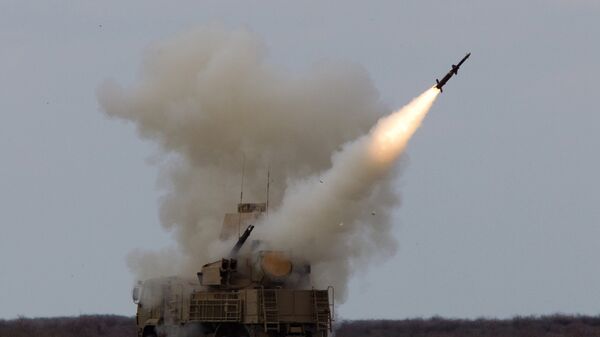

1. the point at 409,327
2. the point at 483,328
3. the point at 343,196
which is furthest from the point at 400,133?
the point at 409,327

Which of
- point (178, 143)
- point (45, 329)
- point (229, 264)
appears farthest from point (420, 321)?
point (229, 264)

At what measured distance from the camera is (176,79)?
2200 inches

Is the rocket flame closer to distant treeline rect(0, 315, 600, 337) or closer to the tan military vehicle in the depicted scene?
the tan military vehicle

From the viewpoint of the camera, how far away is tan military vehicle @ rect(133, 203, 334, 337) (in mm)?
47719

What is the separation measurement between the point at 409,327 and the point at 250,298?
92.8ft

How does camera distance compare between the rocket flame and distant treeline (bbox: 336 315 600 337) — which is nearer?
the rocket flame

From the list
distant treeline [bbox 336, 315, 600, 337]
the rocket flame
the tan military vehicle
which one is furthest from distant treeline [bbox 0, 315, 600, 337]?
the rocket flame

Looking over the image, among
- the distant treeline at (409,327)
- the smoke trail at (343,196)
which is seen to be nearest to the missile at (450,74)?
the smoke trail at (343,196)

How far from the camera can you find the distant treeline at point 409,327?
218ft

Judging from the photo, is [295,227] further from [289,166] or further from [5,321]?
[5,321]

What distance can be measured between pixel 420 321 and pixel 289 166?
2733 centimetres

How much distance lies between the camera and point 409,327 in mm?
75312

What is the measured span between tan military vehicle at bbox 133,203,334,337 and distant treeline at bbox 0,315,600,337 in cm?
1306

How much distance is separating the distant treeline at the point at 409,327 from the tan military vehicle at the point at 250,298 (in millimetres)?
13064
